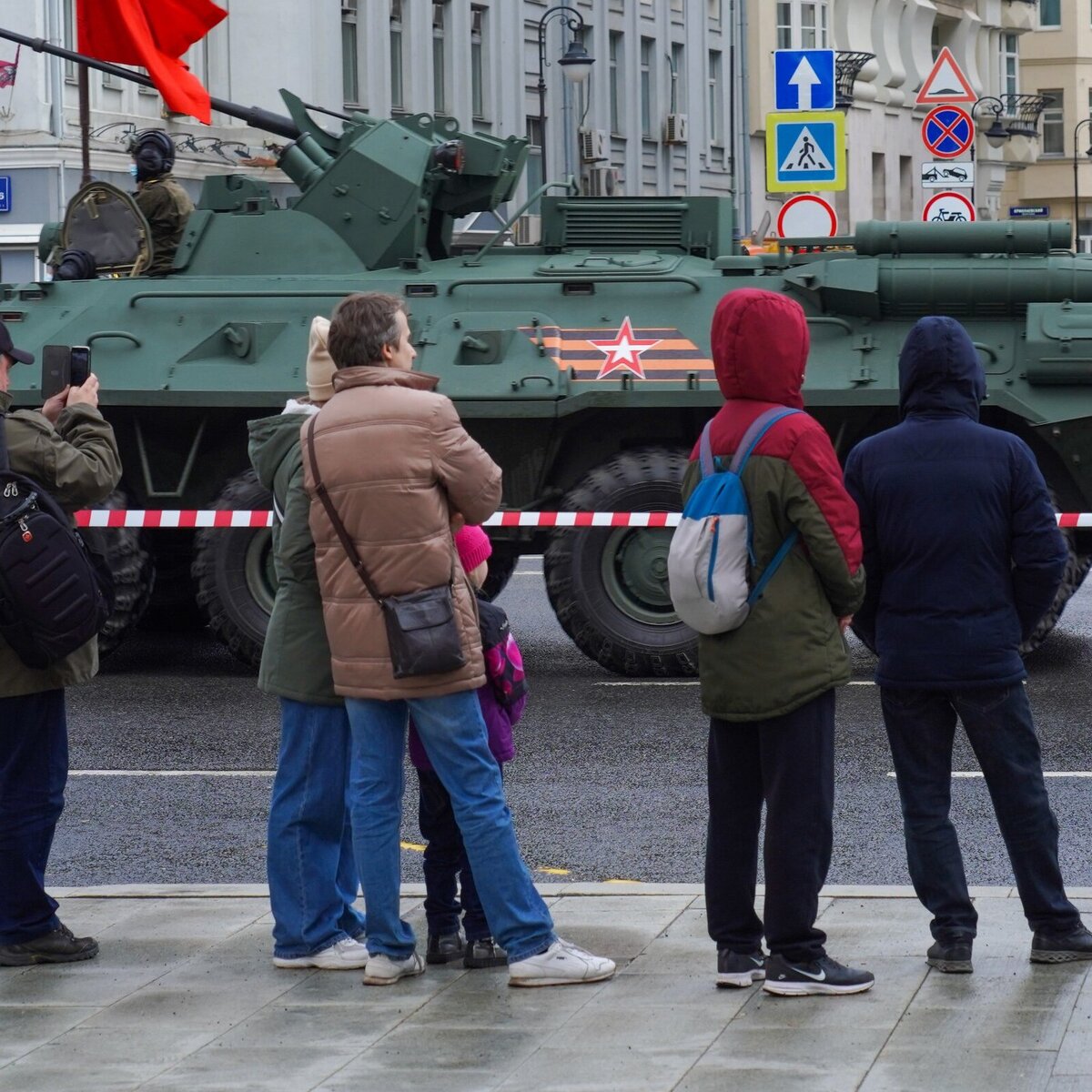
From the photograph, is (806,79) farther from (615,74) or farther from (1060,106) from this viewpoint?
(1060,106)

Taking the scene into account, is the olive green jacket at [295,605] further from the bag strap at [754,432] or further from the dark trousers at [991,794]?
the dark trousers at [991,794]

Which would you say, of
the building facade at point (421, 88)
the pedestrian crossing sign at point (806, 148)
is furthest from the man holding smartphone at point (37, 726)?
the building facade at point (421, 88)

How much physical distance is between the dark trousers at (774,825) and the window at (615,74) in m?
40.5

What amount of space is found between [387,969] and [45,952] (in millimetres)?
974

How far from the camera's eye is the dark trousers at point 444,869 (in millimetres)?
6293

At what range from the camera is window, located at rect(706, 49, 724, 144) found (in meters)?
50.5

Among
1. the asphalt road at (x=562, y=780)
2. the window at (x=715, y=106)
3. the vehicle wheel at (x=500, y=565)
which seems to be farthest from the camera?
the window at (x=715, y=106)

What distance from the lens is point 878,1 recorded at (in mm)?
57031

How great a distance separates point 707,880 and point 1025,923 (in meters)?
0.96

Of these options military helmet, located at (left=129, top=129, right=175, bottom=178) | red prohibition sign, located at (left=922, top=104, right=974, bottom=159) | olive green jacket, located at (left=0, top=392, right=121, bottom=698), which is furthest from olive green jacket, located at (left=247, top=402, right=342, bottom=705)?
red prohibition sign, located at (left=922, top=104, right=974, bottom=159)

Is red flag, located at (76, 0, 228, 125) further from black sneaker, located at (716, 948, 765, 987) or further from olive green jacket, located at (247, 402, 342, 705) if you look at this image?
black sneaker, located at (716, 948, 765, 987)

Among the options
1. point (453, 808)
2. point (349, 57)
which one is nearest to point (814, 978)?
point (453, 808)

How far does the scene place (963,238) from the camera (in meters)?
13.0

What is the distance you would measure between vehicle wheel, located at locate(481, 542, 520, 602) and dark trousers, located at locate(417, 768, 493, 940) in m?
6.99
